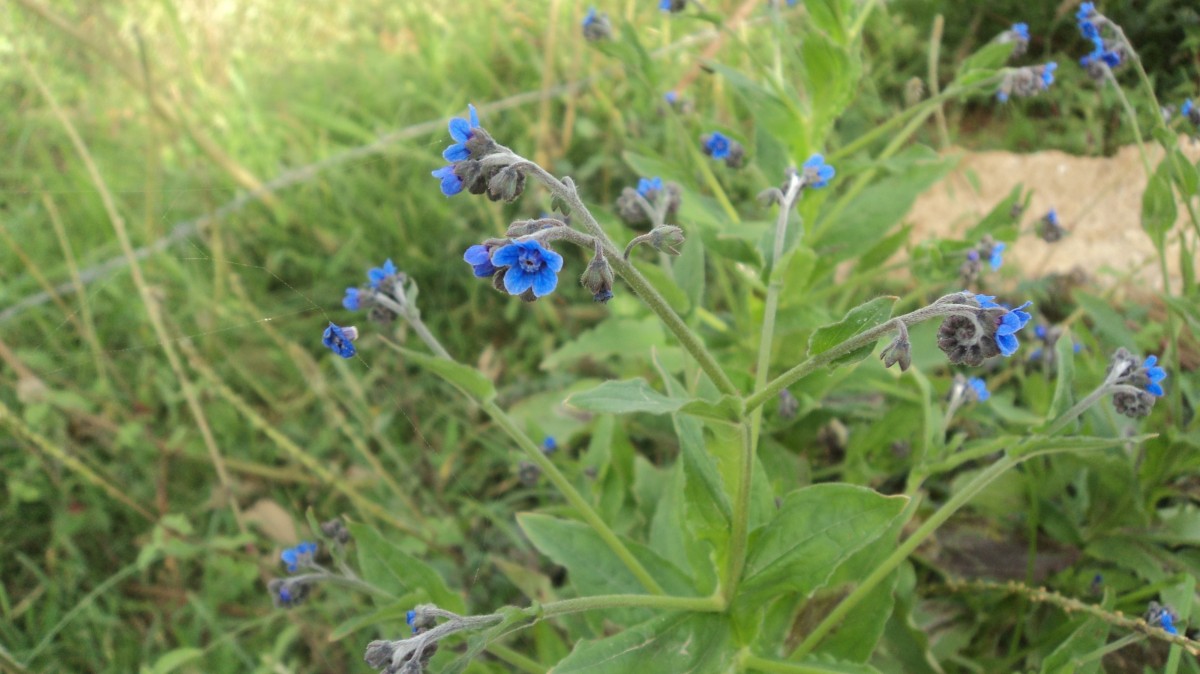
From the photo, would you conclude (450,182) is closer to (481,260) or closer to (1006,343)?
(481,260)

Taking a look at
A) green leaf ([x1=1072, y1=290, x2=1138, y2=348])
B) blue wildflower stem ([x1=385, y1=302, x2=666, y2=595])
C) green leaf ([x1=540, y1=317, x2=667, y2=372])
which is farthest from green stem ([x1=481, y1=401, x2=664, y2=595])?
green leaf ([x1=1072, y1=290, x2=1138, y2=348])

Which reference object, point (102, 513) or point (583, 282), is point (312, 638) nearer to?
point (102, 513)

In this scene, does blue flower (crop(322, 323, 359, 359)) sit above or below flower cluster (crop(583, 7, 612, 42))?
below

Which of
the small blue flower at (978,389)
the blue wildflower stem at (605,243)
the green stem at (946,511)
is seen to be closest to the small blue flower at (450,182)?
the blue wildflower stem at (605,243)

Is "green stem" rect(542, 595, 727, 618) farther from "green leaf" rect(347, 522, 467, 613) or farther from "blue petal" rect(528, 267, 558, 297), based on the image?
"blue petal" rect(528, 267, 558, 297)

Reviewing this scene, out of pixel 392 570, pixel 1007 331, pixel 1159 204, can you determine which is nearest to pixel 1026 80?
pixel 1159 204
